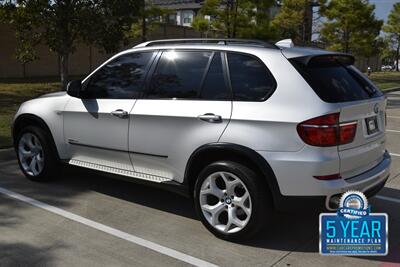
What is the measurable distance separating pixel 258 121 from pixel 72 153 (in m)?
2.52

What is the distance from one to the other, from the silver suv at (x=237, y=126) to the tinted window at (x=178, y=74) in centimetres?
1

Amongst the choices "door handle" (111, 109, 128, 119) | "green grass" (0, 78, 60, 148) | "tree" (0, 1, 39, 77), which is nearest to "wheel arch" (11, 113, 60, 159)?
"door handle" (111, 109, 128, 119)

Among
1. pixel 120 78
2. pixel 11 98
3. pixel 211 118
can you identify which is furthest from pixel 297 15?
pixel 211 118

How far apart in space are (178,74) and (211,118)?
720mm

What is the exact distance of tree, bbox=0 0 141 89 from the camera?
575 inches

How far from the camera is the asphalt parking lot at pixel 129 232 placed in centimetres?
405

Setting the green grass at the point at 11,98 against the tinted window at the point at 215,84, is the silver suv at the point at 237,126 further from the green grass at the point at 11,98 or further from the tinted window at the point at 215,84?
the green grass at the point at 11,98

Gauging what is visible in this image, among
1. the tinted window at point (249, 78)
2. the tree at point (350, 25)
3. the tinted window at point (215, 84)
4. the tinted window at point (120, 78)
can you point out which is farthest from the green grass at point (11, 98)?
the tree at point (350, 25)

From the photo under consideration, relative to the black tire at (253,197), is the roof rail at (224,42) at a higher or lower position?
higher

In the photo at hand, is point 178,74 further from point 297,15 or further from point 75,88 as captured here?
point 297,15
